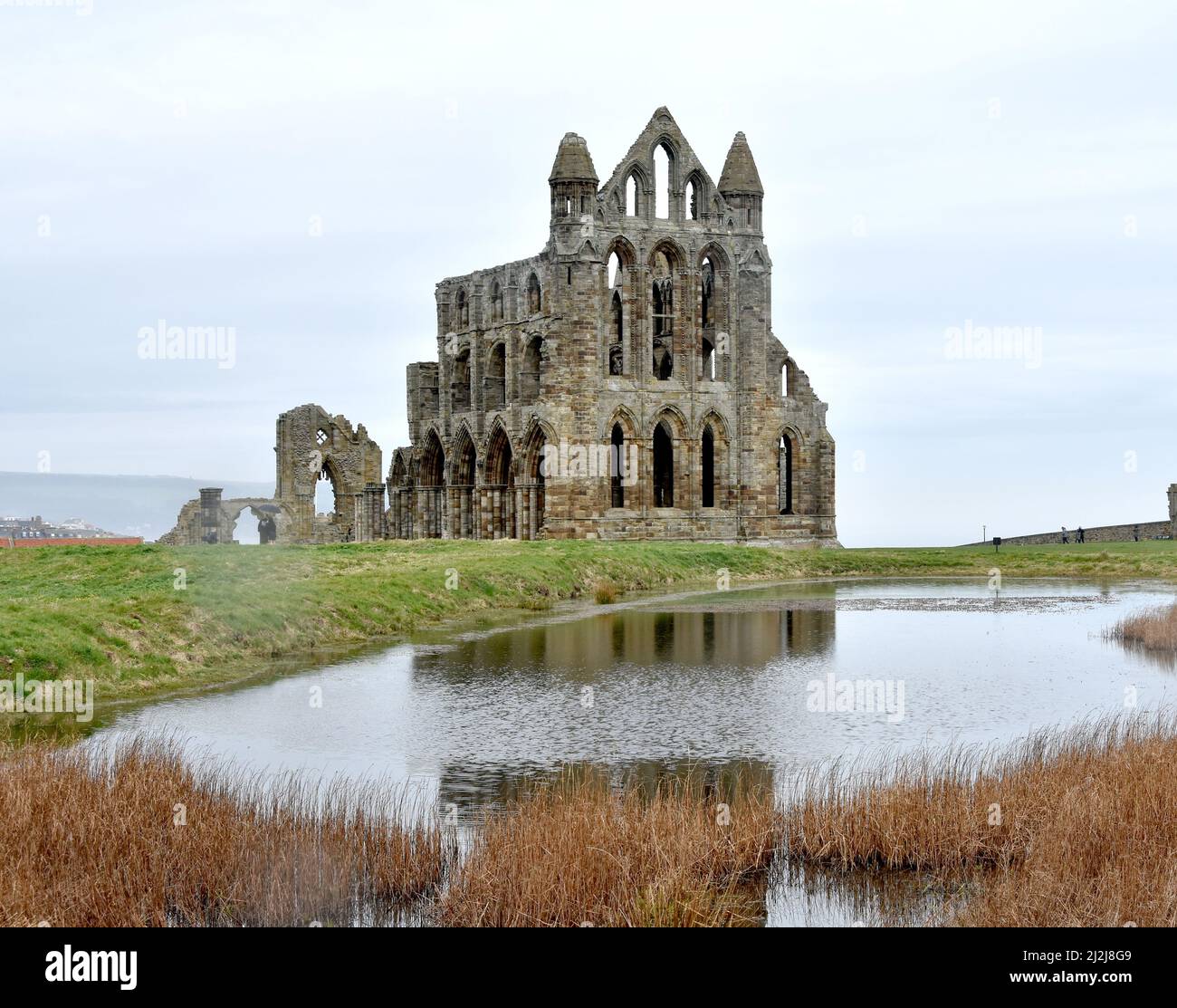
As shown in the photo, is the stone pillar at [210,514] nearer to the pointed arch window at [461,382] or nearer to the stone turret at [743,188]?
the pointed arch window at [461,382]

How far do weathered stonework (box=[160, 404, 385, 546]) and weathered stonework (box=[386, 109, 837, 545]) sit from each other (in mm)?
9445

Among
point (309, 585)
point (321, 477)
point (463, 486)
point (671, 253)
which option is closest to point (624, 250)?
point (671, 253)

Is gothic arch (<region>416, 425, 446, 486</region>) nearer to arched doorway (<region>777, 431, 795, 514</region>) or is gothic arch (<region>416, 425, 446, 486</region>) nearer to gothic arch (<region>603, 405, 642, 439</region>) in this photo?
gothic arch (<region>603, 405, 642, 439</region>)

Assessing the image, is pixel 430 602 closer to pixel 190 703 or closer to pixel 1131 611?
pixel 190 703

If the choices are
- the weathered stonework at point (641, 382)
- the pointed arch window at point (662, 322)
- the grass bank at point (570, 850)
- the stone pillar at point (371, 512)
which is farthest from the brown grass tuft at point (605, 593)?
the stone pillar at point (371, 512)

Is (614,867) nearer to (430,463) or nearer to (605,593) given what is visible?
(605,593)

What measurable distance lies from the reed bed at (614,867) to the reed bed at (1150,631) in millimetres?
17749

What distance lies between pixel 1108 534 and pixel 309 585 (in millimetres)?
45636

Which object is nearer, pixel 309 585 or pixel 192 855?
pixel 192 855

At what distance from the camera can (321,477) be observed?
8556cm

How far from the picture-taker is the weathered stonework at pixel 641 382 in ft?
217

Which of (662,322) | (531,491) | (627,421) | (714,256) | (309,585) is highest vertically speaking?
(714,256)
